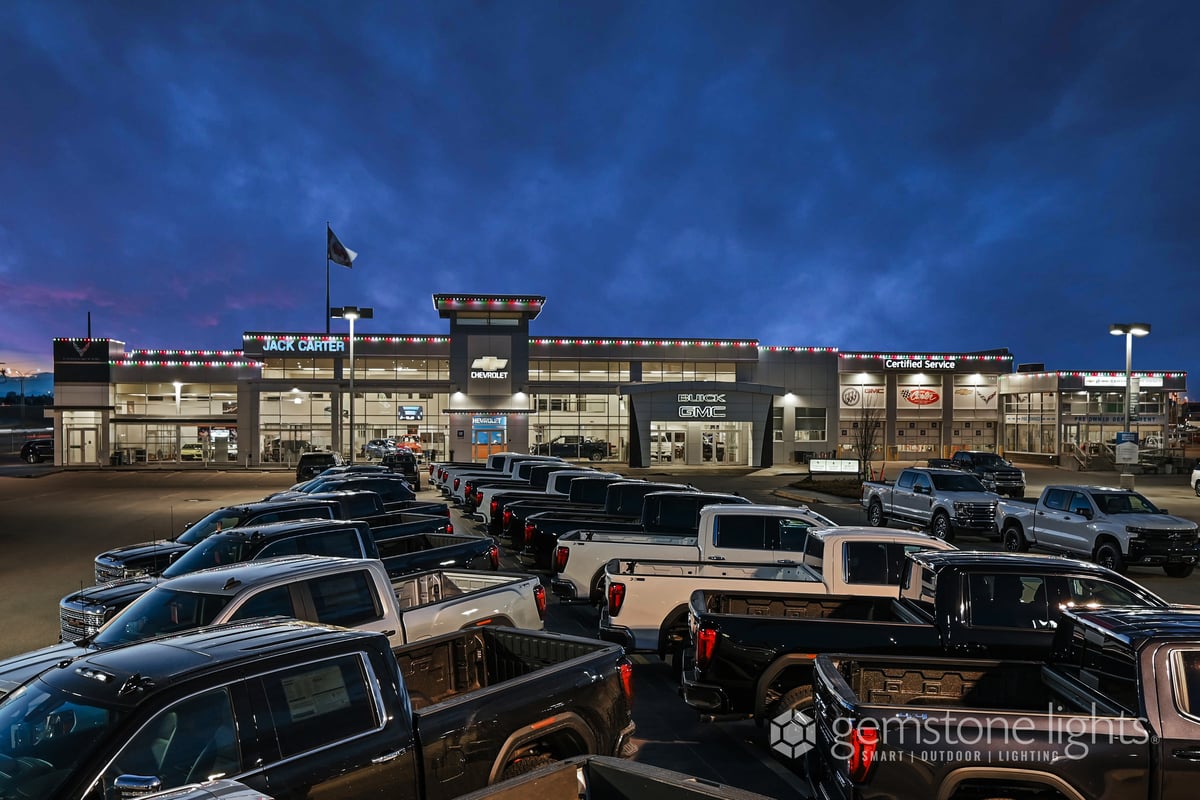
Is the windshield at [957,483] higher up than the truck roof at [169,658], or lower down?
lower down

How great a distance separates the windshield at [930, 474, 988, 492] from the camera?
22.1 metres

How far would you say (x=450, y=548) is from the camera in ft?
36.5

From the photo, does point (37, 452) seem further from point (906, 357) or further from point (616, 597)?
point (906, 357)

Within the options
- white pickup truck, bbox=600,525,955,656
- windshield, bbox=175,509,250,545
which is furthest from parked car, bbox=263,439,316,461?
white pickup truck, bbox=600,525,955,656

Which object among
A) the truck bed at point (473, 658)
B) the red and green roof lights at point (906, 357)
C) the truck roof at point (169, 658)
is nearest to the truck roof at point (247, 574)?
the truck bed at point (473, 658)

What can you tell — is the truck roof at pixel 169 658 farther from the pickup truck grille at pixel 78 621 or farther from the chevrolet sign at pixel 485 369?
the chevrolet sign at pixel 485 369

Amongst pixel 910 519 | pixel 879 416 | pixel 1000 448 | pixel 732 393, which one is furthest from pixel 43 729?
pixel 1000 448

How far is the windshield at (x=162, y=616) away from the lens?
655cm

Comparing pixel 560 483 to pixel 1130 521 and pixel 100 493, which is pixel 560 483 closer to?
pixel 1130 521

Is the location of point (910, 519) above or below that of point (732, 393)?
below

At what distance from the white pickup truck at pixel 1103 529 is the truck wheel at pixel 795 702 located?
1276 centimetres

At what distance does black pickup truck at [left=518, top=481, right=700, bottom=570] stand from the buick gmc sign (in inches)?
1394

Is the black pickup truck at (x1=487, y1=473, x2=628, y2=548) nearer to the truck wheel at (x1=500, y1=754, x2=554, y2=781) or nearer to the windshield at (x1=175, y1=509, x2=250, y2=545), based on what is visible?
the windshield at (x1=175, y1=509, x2=250, y2=545)

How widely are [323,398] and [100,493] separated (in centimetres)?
2155
